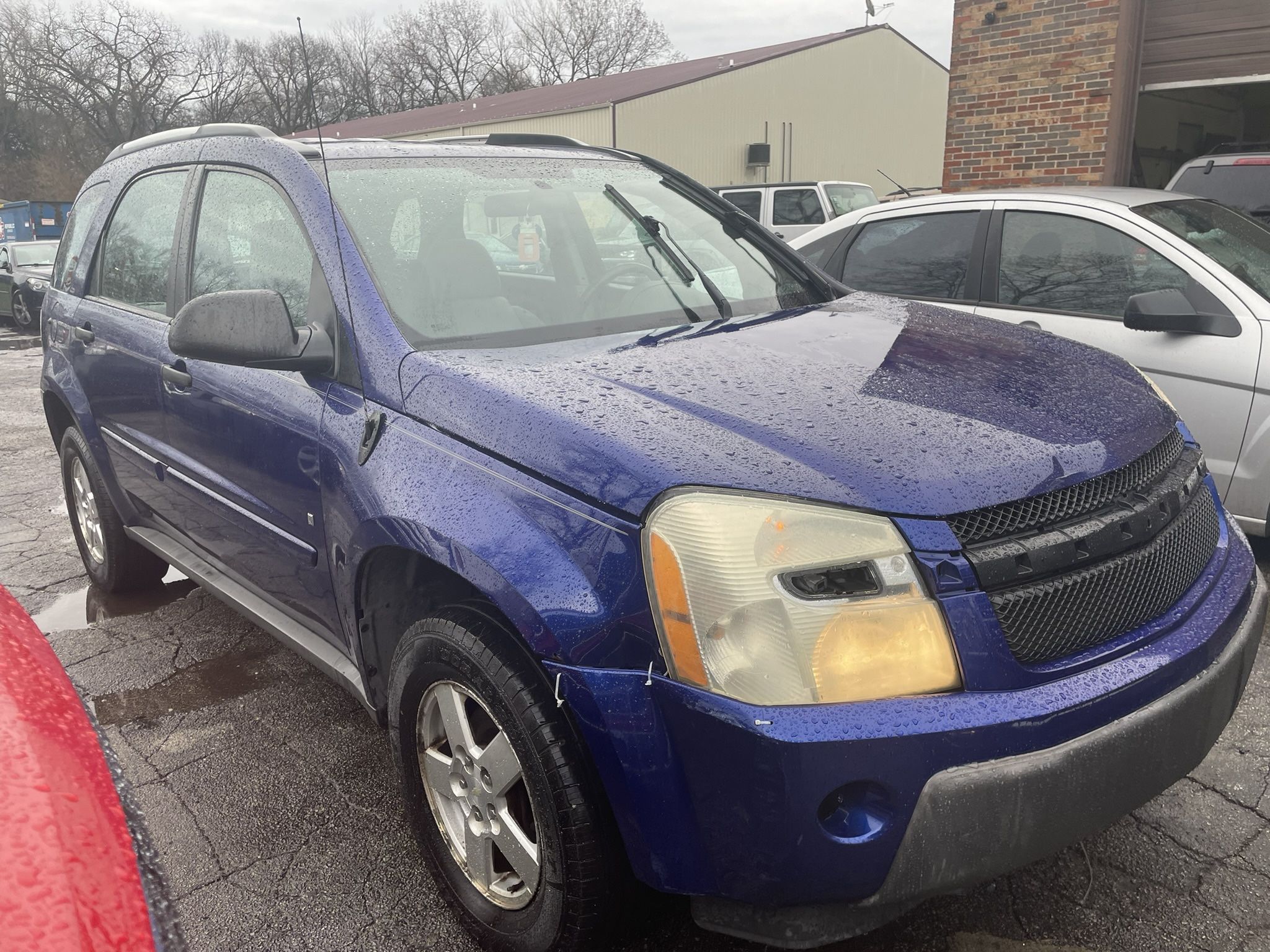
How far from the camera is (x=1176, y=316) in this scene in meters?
4.02

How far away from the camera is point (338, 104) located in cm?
6419

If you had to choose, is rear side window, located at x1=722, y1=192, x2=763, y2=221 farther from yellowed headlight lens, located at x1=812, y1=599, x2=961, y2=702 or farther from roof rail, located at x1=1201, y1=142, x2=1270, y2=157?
yellowed headlight lens, located at x1=812, y1=599, x2=961, y2=702

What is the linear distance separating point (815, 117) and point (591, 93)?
21.4 feet

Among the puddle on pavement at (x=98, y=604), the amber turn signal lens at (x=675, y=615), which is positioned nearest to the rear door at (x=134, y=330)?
the puddle on pavement at (x=98, y=604)

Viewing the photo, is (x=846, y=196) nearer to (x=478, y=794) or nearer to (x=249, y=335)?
(x=249, y=335)

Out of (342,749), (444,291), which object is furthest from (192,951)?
(444,291)

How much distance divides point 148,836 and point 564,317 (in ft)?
5.28

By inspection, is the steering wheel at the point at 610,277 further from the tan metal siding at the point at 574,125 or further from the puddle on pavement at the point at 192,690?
the tan metal siding at the point at 574,125

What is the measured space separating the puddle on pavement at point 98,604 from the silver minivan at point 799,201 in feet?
42.9

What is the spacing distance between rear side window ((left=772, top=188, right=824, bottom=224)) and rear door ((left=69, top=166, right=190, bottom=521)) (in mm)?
13417

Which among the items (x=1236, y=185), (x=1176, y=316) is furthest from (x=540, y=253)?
(x=1236, y=185)

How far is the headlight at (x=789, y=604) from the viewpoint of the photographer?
1.65 meters

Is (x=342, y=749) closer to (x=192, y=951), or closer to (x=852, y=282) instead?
(x=192, y=951)

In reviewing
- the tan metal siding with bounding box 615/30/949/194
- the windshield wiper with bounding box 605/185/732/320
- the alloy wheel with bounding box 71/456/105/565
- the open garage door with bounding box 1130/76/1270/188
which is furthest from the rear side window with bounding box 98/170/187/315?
the tan metal siding with bounding box 615/30/949/194
